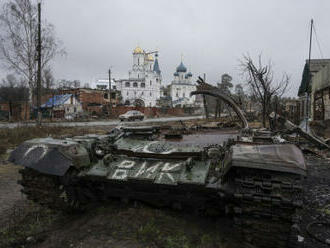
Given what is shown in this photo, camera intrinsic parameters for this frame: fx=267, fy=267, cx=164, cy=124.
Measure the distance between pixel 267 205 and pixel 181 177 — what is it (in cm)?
99

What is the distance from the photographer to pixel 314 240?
3678 mm

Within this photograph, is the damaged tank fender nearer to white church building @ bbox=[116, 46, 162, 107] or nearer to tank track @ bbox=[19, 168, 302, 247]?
tank track @ bbox=[19, 168, 302, 247]

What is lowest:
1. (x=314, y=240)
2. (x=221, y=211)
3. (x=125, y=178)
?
(x=314, y=240)

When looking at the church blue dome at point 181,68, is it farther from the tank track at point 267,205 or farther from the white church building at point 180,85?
the tank track at point 267,205

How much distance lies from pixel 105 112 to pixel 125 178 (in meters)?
36.1

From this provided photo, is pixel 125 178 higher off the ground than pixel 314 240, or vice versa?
pixel 125 178

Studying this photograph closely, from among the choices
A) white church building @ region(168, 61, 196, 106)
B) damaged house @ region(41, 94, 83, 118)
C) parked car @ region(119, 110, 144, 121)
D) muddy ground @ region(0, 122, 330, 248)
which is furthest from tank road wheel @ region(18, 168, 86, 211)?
white church building @ region(168, 61, 196, 106)

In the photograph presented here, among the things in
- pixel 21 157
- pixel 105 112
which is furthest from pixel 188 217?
pixel 105 112

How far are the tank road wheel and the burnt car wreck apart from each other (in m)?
0.01

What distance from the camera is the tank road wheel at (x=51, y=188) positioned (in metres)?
3.76

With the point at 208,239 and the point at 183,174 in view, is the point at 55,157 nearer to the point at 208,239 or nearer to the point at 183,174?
the point at 183,174

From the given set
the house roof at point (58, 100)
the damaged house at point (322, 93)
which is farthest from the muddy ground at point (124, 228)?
the house roof at point (58, 100)

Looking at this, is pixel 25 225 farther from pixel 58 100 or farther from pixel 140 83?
pixel 140 83

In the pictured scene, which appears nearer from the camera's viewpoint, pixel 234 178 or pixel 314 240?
pixel 234 178
